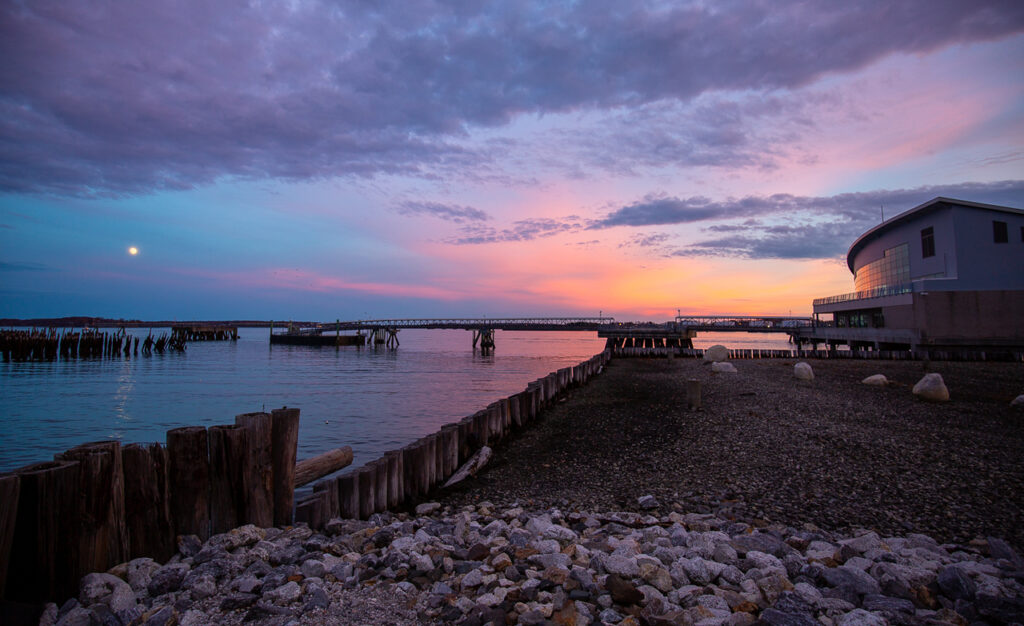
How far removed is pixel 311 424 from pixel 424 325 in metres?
86.0

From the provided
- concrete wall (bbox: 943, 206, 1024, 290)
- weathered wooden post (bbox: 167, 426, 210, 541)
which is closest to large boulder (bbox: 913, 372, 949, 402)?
weathered wooden post (bbox: 167, 426, 210, 541)

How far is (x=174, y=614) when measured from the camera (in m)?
3.59

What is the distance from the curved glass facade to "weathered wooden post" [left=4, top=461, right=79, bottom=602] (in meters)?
62.6

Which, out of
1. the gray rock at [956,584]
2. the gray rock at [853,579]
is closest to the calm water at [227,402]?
the gray rock at [853,579]

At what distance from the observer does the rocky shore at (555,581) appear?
351cm

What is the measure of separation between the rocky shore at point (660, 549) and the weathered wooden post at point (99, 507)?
7.6 inches

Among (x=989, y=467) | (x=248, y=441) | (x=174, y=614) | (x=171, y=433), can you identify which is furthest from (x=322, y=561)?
(x=989, y=467)

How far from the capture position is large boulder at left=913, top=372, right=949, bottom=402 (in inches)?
535

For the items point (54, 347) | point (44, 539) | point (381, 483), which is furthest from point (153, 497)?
point (54, 347)

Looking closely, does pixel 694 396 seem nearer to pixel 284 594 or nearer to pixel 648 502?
pixel 648 502

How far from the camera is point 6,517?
3523 mm

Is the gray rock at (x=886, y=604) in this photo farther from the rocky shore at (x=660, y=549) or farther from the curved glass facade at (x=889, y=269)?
the curved glass facade at (x=889, y=269)

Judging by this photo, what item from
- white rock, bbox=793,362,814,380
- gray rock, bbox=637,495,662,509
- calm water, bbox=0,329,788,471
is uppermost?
white rock, bbox=793,362,814,380

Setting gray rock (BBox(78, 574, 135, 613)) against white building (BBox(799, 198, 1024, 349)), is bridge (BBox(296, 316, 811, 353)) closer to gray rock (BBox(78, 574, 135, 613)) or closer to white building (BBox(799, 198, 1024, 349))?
white building (BBox(799, 198, 1024, 349))
